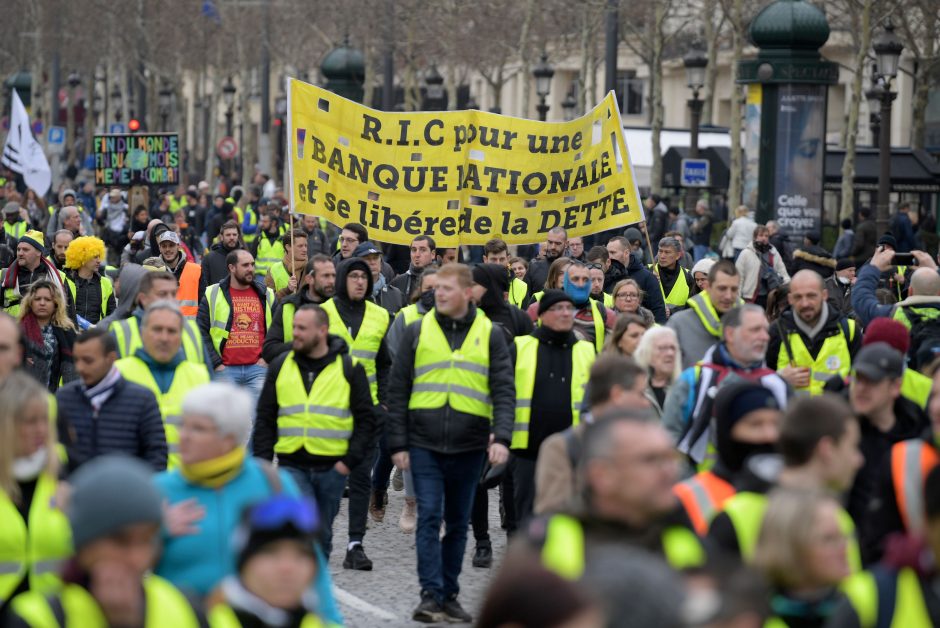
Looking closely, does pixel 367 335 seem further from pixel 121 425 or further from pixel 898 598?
pixel 898 598

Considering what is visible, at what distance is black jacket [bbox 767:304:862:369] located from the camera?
9109 mm

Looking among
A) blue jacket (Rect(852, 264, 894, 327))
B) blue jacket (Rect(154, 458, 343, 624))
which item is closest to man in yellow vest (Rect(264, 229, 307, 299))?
blue jacket (Rect(852, 264, 894, 327))

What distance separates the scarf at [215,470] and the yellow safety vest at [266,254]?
13.8m

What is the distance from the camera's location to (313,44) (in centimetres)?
6875

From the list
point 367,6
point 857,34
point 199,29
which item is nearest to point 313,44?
point 199,29

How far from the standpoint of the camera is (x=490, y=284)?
1039 centimetres

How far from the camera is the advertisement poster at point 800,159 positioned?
72.6 feet

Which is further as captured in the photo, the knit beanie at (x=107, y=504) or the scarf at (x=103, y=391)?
the scarf at (x=103, y=391)

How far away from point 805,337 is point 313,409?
2.53 m

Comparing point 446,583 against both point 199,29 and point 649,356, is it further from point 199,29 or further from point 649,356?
point 199,29

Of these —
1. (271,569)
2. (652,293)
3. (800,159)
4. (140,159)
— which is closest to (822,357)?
(652,293)

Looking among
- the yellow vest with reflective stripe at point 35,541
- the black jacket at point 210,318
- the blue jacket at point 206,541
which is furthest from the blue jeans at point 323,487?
the blue jacket at point 206,541

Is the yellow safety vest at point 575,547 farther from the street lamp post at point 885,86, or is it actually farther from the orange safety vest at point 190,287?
the street lamp post at point 885,86

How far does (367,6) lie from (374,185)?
37049 millimetres
